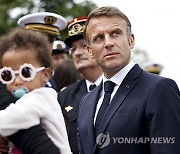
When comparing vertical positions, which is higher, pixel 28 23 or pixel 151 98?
pixel 28 23

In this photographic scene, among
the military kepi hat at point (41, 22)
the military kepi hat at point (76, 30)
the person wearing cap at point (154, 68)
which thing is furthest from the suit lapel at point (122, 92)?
the person wearing cap at point (154, 68)

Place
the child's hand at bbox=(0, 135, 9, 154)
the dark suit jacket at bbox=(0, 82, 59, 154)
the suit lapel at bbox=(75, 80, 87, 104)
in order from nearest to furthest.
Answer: the dark suit jacket at bbox=(0, 82, 59, 154)
the child's hand at bbox=(0, 135, 9, 154)
the suit lapel at bbox=(75, 80, 87, 104)

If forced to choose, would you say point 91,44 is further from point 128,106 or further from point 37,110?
point 37,110

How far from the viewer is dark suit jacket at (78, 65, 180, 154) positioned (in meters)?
2.85

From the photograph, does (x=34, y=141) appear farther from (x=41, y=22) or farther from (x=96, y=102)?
(x=41, y=22)

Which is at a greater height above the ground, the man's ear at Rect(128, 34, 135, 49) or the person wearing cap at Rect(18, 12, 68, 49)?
the person wearing cap at Rect(18, 12, 68, 49)

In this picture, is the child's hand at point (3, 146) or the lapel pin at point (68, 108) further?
the lapel pin at point (68, 108)

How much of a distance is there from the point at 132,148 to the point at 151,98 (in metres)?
0.33

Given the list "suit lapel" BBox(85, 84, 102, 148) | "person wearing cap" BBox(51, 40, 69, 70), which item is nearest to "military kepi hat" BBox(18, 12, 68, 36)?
"person wearing cap" BBox(51, 40, 69, 70)

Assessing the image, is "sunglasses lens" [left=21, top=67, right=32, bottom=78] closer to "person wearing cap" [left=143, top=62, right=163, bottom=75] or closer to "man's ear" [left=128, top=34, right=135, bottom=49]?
"man's ear" [left=128, top=34, right=135, bottom=49]

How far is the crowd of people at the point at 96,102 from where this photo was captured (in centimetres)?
228

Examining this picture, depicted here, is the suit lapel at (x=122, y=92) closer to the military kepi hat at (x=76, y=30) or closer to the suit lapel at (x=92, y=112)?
the suit lapel at (x=92, y=112)

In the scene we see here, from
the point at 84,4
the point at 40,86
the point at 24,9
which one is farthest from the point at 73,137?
the point at 84,4

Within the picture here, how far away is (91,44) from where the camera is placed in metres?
3.34
